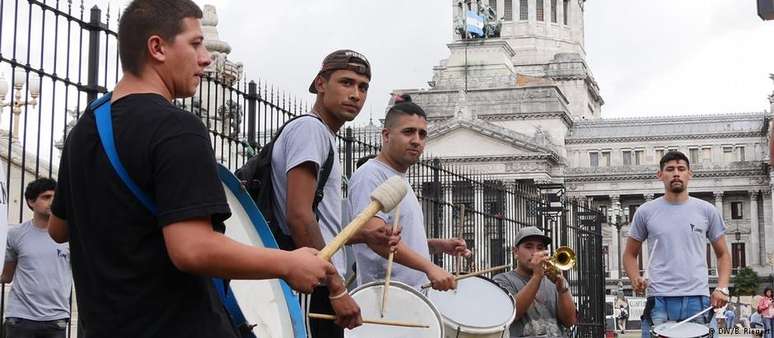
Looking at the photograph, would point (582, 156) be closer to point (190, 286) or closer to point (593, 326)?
point (593, 326)

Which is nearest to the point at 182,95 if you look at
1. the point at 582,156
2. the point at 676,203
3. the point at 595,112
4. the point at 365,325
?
the point at 365,325

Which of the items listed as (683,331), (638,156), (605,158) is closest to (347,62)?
(683,331)

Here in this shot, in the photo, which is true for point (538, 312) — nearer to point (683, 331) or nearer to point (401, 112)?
point (683, 331)

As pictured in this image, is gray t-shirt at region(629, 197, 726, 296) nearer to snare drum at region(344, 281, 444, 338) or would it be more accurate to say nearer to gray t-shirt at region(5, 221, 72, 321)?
snare drum at region(344, 281, 444, 338)

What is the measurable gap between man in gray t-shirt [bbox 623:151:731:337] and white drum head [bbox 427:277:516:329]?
186 centimetres

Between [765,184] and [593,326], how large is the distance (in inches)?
2533

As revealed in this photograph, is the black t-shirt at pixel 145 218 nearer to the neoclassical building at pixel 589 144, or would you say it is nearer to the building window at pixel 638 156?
the neoclassical building at pixel 589 144

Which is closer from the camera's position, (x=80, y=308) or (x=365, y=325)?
(x=80, y=308)

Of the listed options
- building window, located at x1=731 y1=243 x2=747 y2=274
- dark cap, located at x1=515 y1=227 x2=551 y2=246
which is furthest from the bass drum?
building window, located at x1=731 y1=243 x2=747 y2=274

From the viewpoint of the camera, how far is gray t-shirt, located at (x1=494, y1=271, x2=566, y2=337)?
7.11 m

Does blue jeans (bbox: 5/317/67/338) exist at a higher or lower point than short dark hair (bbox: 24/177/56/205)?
lower

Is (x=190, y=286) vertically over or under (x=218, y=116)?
under

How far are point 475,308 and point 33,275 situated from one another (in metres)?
2.46

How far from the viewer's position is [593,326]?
1684cm
